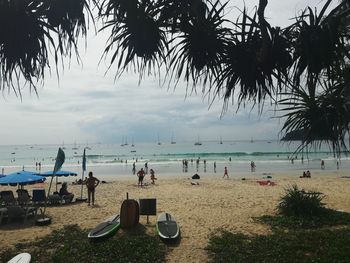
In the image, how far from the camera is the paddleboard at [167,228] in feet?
32.1

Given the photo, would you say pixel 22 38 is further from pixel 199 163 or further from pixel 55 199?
pixel 199 163

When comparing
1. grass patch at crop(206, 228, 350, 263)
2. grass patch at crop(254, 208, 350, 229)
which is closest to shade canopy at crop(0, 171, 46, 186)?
grass patch at crop(206, 228, 350, 263)

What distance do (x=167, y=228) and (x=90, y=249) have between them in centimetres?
240

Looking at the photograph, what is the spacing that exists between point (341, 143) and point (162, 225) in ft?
24.3

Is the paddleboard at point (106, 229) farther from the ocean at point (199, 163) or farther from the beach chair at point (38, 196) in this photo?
the ocean at point (199, 163)

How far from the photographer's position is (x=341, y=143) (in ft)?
13.7

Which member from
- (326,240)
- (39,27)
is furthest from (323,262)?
(39,27)

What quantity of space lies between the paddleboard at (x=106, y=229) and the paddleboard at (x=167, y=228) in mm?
1193

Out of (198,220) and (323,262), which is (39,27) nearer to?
(323,262)

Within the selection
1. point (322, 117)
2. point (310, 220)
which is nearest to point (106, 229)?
point (310, 220)

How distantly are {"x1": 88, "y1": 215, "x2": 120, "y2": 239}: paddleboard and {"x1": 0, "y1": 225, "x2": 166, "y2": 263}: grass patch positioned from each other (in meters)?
0.16

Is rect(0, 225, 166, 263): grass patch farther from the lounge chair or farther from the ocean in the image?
the ocean

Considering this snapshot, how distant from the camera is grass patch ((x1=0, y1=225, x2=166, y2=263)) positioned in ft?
26.9

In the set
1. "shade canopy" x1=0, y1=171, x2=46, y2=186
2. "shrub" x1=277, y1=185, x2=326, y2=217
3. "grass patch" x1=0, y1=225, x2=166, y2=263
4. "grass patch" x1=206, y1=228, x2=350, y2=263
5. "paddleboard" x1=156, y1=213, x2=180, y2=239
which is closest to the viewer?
"grass patch" x1=206, y1=228, x2=350, y2=263
